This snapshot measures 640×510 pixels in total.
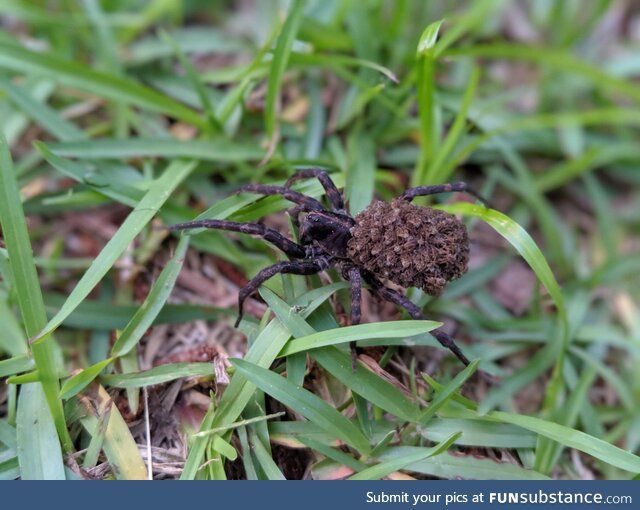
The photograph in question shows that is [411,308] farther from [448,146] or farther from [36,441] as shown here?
[36,441]

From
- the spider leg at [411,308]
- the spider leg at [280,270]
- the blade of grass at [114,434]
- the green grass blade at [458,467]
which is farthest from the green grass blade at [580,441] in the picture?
the blade of grass at [114,434]

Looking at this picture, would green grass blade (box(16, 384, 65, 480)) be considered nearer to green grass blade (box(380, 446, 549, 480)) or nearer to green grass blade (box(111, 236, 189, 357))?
green grass blade (box(111, 236, 189, 357))

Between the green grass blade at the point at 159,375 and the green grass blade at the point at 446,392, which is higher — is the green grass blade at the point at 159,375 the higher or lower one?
the higher one

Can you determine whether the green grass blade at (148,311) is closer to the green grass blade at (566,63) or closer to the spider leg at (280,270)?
the spider leg at (280,270)

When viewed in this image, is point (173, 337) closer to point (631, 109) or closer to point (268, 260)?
point (268, 260)
